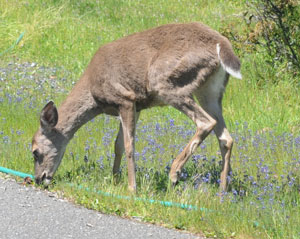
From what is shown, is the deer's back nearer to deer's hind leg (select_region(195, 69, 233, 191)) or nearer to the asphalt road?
deer's hind leg (select_region(195, 69, 233, 191))

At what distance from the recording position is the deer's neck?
7.71 metres

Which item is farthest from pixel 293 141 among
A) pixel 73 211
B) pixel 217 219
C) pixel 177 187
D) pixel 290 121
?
pixel 73 211

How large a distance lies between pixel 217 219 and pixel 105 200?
1184mm

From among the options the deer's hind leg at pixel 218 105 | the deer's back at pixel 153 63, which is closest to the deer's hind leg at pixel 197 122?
the deer's back at pixel 153 63


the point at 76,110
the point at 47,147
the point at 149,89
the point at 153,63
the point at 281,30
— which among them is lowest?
the point at 47,147

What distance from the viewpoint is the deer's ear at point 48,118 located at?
295 inches

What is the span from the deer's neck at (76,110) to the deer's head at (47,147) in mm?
114

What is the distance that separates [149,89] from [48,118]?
1240mm

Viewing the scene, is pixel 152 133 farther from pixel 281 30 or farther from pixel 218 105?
pixel 281 30

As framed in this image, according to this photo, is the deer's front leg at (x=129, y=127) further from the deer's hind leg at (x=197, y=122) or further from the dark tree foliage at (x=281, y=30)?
the dark tree foliage at (x=281, y=30)

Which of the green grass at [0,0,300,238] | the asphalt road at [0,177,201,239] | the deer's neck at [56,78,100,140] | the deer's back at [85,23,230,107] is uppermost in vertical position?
the deer's back at [85,23,230,107]

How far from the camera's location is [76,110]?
7750 millimetres

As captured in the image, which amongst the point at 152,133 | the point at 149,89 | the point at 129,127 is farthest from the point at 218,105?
the point at 152,133

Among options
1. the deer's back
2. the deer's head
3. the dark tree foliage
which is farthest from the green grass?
the deer's back
